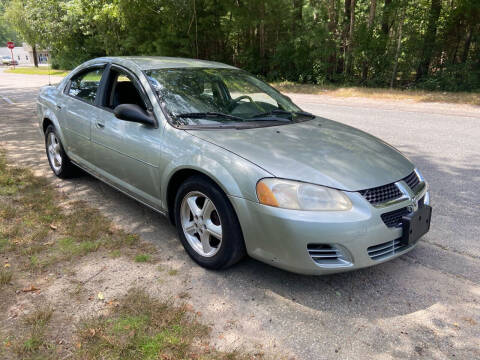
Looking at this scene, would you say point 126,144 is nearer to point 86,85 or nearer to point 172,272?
point 172,272

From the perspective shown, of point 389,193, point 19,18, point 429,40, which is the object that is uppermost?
point 19,18

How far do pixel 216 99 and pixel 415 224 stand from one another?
1991 mm

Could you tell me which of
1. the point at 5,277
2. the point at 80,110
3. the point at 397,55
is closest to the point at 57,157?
the point at 80,110

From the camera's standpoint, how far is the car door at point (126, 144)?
3.39 m

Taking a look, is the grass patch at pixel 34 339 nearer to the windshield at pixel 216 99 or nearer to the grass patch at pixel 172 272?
the grass patch at pixel 172 272

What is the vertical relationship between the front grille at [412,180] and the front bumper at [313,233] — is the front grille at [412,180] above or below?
above

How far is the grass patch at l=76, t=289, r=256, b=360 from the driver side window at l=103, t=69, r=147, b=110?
6.74 ft

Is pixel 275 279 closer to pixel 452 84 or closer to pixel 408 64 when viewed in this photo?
pixel 452 84

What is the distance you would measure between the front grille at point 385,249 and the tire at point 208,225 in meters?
0.87

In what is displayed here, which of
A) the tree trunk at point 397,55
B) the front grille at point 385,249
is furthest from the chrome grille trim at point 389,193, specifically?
the tree trunk at point 397,55

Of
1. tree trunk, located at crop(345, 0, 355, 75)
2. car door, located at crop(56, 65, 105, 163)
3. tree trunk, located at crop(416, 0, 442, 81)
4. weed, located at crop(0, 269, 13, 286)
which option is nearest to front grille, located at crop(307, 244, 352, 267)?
weed, located at crop(0, 269, 13, 286)

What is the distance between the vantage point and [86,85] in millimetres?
4602

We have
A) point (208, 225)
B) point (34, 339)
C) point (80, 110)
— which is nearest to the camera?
point (34, 339)

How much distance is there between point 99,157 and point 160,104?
109 cm
